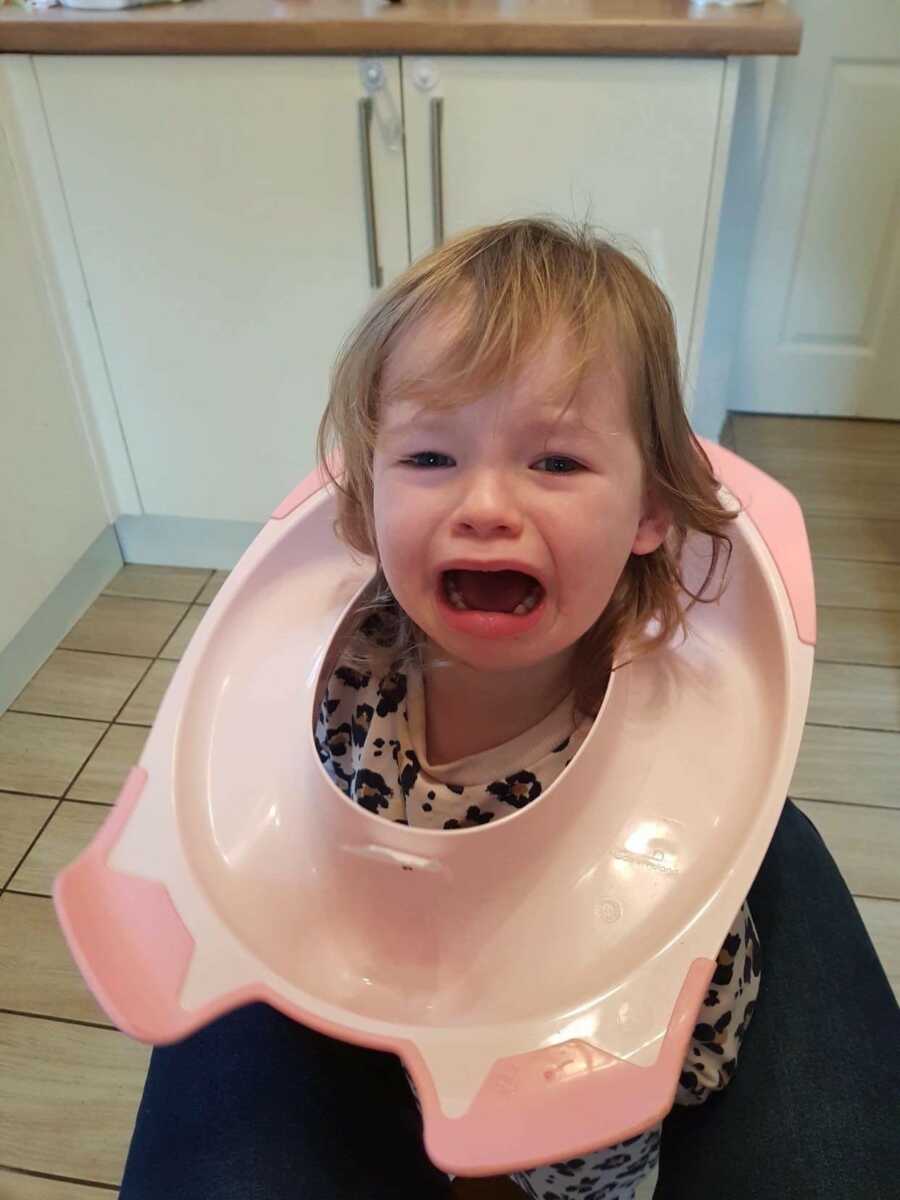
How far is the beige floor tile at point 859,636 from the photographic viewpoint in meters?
1.58

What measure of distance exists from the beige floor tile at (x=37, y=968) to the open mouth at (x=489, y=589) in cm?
76

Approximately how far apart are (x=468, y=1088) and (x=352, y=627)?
14.7 inches

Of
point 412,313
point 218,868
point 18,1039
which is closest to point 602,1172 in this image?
point 218,868

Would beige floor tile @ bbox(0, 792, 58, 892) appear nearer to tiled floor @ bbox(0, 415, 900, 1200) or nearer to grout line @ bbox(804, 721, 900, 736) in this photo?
tiled floor @ bbox(0, 415, 900, 1200)

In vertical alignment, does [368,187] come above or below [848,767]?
above

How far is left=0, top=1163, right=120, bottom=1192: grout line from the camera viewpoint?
3.29 ft

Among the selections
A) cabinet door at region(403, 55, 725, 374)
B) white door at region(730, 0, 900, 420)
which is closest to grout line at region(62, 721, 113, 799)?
cabinet door at region(403, 55, 725, 374)

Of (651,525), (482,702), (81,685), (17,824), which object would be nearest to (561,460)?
(651,525)

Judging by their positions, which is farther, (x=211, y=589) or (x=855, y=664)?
(x=211, y=589)

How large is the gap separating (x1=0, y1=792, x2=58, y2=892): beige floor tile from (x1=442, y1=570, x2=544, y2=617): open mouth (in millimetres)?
918

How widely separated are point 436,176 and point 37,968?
3.60ft

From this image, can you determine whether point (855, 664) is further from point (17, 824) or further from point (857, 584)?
point (17, 824)

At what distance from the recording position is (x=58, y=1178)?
A: 3.31ft

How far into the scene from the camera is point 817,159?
1.99 meters
